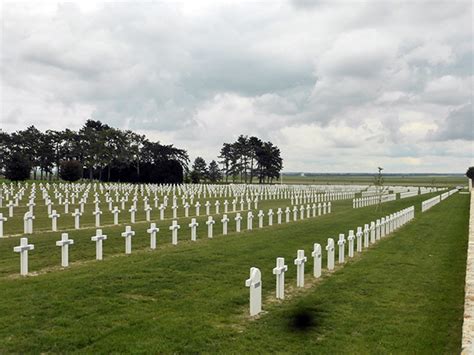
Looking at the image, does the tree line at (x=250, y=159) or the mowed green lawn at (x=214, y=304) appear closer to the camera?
the mowed green lawn at (x=214, y=304)

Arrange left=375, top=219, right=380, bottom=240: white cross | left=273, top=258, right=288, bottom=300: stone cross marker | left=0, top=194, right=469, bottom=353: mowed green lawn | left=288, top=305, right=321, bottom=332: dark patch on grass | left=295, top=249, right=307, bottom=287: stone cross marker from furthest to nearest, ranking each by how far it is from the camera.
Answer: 1. left=375, top=219, right=380, bottom=240: white cross
2. left=295, top=249, right=307, bottom=287: stone cross marker
3. left=273, top=258, right=288, bottom=300: stone cross marker
4. left=288, top=305, right=321, bottom=332: dark patch on grass
5. left=0, top=194, right=469, bottom=353: mowed green lawn

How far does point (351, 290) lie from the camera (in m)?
9.64

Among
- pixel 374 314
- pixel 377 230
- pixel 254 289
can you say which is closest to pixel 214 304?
pixel 254 289

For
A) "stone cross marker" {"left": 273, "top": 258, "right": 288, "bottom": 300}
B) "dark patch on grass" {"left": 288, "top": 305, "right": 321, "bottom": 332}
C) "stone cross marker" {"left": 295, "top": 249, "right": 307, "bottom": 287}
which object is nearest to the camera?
"dark patch on grass" {"left": 288, "top": 305, "right": 321, "bottom": 332}

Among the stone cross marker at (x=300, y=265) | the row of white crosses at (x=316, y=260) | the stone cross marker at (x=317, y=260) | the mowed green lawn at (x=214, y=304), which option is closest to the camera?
the mowed green lawn at (x=214, y=304)

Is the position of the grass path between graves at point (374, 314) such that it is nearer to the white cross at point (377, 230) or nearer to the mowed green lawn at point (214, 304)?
the mowed green lawn at point (214, 304)

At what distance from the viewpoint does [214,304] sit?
8.16 metres

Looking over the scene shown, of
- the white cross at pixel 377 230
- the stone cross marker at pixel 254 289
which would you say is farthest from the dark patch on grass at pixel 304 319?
the white cross at pixel 377 230

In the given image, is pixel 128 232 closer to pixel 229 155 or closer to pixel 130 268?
pixel 130 268

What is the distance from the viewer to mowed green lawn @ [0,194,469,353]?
251 inches

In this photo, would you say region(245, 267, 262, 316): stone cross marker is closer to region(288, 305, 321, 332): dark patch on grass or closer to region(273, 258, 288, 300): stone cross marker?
region(288, 305, 321, 332): dark patch on grass

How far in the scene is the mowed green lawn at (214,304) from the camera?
20.9ft

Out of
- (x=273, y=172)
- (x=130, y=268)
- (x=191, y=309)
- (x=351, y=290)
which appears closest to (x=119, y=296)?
(x=191, y=309)

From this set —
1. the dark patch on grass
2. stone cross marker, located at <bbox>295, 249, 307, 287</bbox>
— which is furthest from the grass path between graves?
stone cross marker, located at <bbox>295, 249, 307, 287</bbox>
